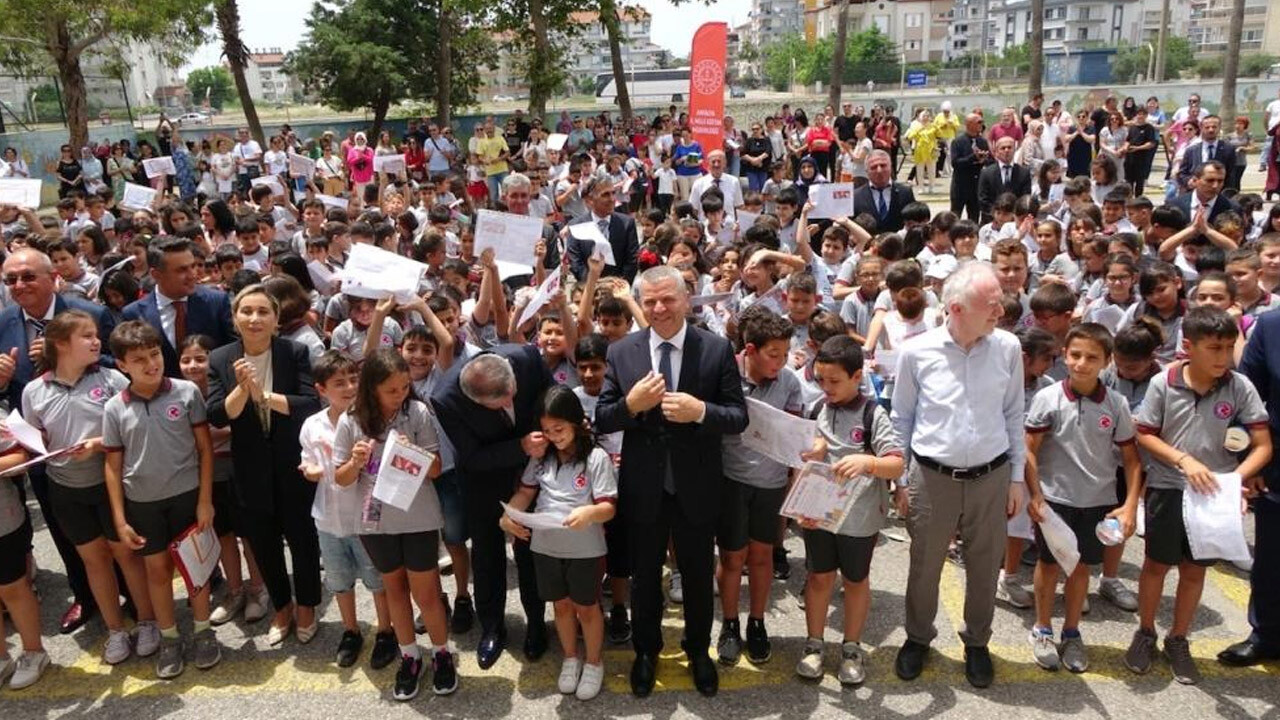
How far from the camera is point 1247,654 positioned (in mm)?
3914

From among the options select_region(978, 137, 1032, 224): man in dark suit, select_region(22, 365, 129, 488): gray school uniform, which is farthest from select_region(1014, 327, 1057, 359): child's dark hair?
select_region(978, 137, 1032, 224): man in dark suit

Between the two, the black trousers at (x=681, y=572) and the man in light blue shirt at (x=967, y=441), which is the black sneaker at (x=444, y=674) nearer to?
the black trousers at (x=681, y=572)

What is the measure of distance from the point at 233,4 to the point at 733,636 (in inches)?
1001

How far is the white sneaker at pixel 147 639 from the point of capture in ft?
14.2

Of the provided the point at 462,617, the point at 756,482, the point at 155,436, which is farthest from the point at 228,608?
the point at 756,482

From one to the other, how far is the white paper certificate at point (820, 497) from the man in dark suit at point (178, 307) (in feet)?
11.1

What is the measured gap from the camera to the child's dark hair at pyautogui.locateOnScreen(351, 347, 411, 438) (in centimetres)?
369

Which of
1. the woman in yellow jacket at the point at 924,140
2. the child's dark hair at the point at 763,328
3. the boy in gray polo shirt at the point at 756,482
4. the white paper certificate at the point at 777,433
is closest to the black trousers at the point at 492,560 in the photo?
the boy in gray polo shirt at the point at 756,482

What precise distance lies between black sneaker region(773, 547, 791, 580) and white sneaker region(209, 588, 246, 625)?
9.76 ft

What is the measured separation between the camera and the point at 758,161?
51.7 feet

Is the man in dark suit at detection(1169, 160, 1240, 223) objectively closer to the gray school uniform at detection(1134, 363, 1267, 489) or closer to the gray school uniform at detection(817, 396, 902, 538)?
the gray school uniform at detection(1134, 363, 1267, 489)

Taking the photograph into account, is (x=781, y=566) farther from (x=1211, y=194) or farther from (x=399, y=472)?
(x=1211, y=194)

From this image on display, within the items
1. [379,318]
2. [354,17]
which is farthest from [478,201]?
[354,17]

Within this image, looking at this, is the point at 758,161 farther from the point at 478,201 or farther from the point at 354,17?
the point at 354,17
